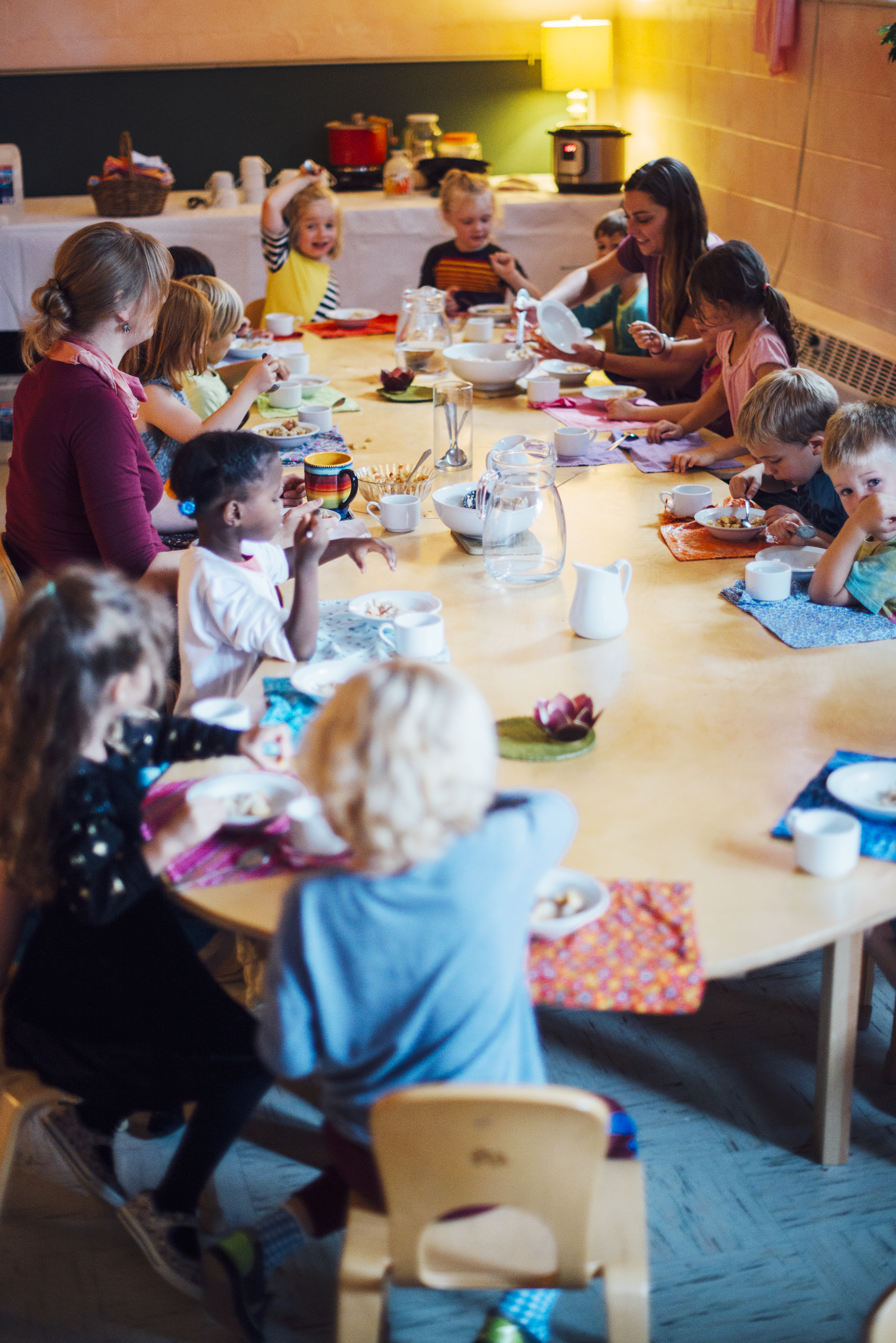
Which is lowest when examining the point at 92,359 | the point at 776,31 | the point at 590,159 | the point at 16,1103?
the point at 16,1103

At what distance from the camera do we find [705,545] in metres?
2.26

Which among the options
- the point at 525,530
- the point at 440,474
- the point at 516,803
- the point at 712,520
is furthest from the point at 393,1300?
the point at 440,474

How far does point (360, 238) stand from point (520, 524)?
387 centimetres

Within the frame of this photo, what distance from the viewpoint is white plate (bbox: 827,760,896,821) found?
1.39 m

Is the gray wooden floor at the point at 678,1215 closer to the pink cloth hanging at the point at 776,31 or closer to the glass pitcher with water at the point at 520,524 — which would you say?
the glass pitcher with water at the point at 520,524

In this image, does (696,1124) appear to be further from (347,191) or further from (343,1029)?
(347,191)

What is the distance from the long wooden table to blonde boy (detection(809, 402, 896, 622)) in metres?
0.14

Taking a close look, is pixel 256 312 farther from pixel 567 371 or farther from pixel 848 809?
pixel 848 809

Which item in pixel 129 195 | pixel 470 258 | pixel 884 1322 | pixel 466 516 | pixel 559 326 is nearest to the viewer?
pixel 884 1322

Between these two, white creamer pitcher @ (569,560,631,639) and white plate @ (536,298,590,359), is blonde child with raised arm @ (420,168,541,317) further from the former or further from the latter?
white creamer pitcher @ (569,560,631,639)

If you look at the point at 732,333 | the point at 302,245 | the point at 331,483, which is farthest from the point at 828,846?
the point at 302,245

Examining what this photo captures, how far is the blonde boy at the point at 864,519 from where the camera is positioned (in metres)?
1.92

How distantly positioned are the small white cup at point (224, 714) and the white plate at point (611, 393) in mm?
1844

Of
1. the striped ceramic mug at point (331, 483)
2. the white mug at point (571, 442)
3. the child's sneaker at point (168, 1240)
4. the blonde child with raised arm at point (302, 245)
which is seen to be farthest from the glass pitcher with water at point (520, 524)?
the blonde child with raised arm at point (302, 245)
